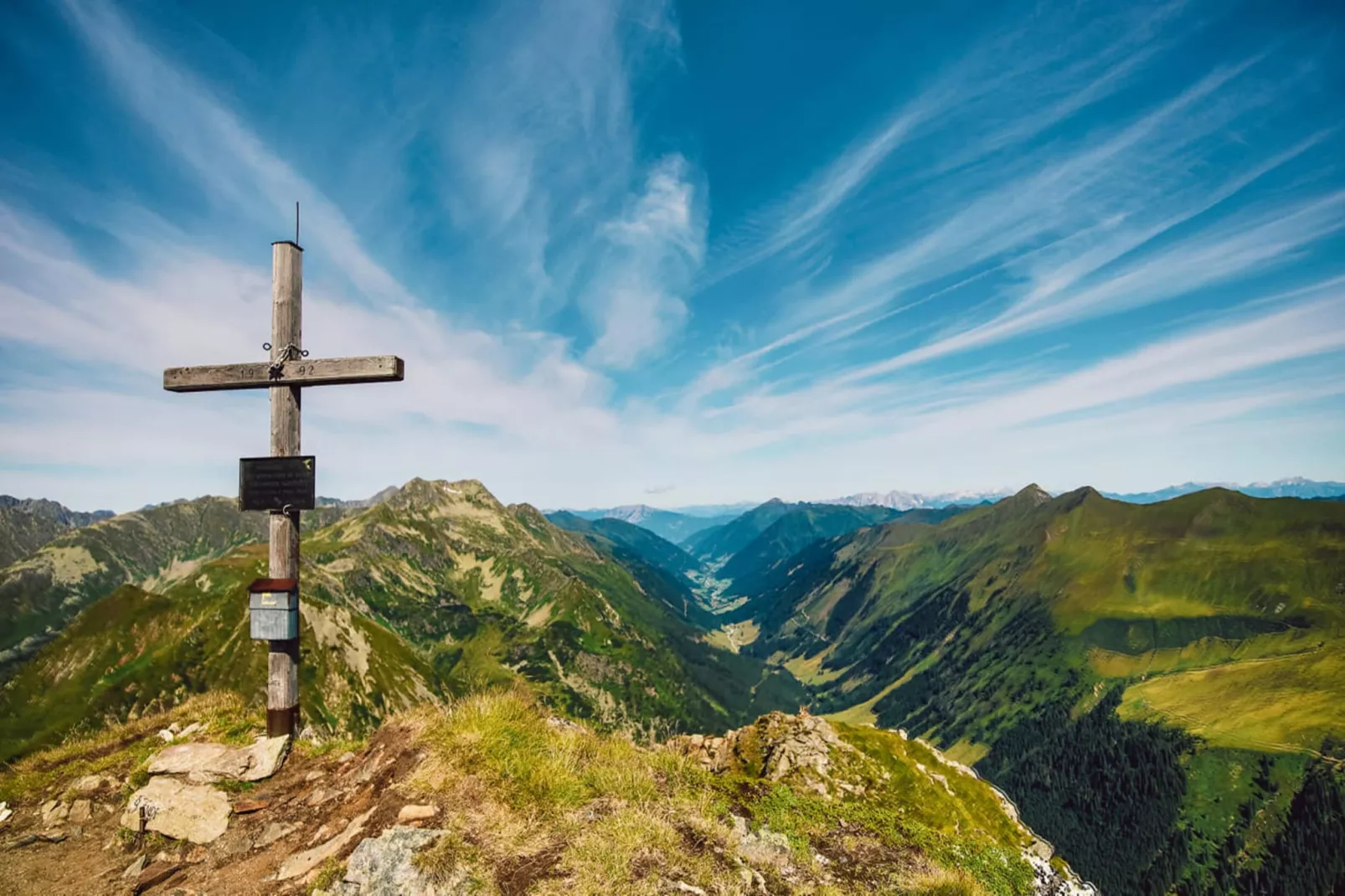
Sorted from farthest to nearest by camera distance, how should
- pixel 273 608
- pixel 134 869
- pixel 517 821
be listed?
pixel 273 608, pixel 134 869, pixel 517 821

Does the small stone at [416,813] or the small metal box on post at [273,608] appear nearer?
the small stone at [416,813]

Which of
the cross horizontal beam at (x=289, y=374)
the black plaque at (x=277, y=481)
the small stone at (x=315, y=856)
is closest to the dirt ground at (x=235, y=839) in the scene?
the small stone at (x=315, y=856)

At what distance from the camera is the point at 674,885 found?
7.61 meters

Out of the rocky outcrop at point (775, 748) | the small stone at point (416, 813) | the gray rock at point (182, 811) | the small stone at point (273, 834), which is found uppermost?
the small stone at point (416, 813)

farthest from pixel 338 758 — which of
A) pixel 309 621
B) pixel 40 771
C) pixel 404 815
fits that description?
pixel 309 621

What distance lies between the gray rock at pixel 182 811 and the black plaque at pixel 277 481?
5.71 metres

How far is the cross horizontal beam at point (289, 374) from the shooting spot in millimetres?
12977

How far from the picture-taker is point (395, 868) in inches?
293

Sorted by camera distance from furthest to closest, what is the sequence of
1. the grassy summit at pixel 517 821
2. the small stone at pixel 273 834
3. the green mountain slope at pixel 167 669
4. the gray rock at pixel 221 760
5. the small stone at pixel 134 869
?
the green mountain slope at pixel 167 669 → the gray rock at pixel 221 760 → the small stone at pixel 273 834 → the small stone at pixel 134 869 → the grassy summit at pixel 517 821

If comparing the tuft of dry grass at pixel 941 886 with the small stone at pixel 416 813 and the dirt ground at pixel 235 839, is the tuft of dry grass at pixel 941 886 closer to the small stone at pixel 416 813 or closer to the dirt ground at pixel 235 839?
the small stone at pixel 416 813

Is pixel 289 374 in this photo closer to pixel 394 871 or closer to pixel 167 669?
pixel 394 871

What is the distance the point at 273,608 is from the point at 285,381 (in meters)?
5.24

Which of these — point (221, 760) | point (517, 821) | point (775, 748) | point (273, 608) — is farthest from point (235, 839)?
point (775, 748)

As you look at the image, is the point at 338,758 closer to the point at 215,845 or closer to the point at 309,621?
the point at 215,845
